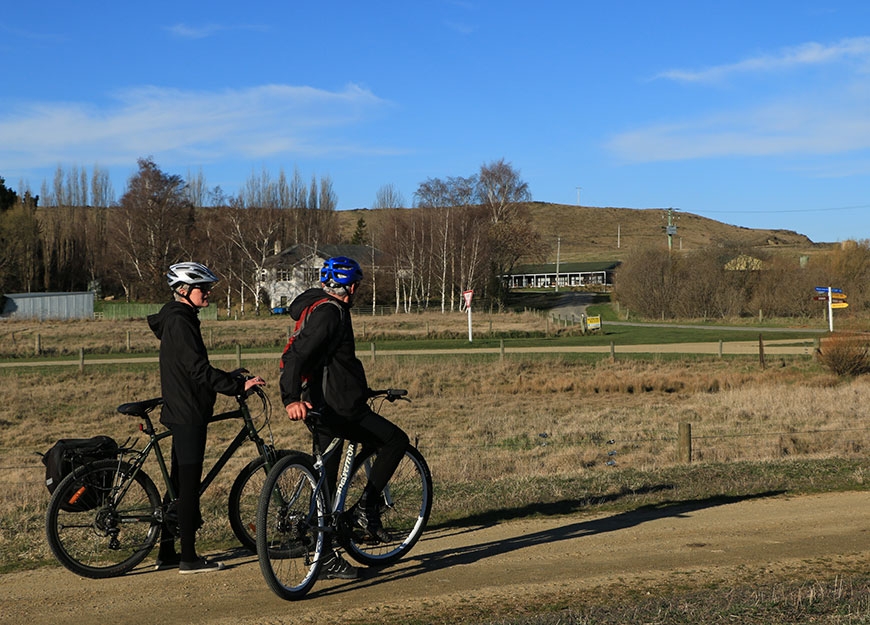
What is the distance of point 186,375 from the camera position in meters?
6.19

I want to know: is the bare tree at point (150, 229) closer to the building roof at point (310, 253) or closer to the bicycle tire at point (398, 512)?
the building roof at point (310, 253)

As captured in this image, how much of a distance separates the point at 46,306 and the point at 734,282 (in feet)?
183

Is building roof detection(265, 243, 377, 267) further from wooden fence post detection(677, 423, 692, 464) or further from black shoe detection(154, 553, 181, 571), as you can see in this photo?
black shoe detection(154, 553, 181, 571)

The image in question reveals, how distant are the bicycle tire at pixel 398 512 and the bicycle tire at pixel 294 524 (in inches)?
12.7

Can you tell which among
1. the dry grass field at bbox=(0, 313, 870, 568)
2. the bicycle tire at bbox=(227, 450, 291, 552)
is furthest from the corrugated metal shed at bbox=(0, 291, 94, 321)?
the bicycle tire at bbox=(227, 450, 291, 552)

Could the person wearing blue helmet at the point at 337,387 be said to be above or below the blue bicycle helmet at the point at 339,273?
below

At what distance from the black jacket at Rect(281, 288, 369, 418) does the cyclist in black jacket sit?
0.90 ft

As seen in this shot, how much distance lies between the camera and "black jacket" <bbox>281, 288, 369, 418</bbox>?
6074 millimetres

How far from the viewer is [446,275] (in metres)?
87.2

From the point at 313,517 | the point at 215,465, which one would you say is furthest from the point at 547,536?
the point at 215,465

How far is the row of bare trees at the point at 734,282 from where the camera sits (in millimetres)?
74875

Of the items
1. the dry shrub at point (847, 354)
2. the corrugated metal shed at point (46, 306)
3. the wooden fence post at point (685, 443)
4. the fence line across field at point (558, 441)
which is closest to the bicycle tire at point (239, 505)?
the wooden fence post at point (685, 443)

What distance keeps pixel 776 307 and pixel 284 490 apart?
2965 inches

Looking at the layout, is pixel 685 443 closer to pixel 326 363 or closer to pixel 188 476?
pixel 326 363
